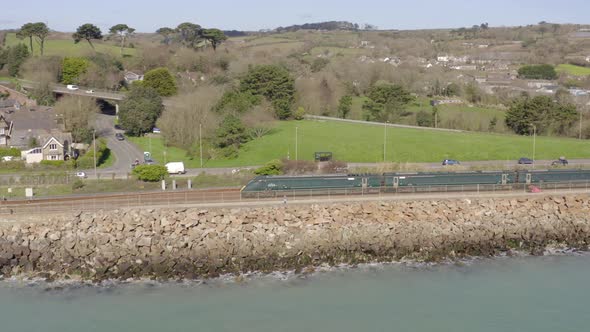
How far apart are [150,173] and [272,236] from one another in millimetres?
9861

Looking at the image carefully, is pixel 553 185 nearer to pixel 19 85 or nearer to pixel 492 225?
pixel 492 225

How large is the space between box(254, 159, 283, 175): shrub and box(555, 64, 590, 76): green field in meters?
66.6

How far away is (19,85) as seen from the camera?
59000 millimetres

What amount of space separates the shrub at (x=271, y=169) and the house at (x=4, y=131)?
17669mm

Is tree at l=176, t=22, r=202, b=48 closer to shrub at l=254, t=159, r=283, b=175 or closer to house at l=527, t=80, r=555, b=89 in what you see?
house at l=527, t=80, r=555, b=89

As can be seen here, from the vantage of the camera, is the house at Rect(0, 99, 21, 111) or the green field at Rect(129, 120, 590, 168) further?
the house at Rect(0, 99, 21, 111)

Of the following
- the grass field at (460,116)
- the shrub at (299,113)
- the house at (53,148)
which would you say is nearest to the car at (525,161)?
the grass field at (460,116)

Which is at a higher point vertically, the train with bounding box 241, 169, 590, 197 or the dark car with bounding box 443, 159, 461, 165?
the dark car with bounding box 443, 159, 461, 165

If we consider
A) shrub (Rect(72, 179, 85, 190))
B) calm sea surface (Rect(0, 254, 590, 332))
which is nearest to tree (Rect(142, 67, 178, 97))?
shrub (Rect(72, 179, 85, 190))

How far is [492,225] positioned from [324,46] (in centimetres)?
10675

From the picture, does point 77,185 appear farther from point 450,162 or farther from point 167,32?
point 167,32

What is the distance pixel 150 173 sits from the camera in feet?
104

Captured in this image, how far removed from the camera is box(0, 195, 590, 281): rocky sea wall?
23094 millimetres

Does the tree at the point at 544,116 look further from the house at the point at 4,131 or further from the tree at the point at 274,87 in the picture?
the house at the point at 4,131
